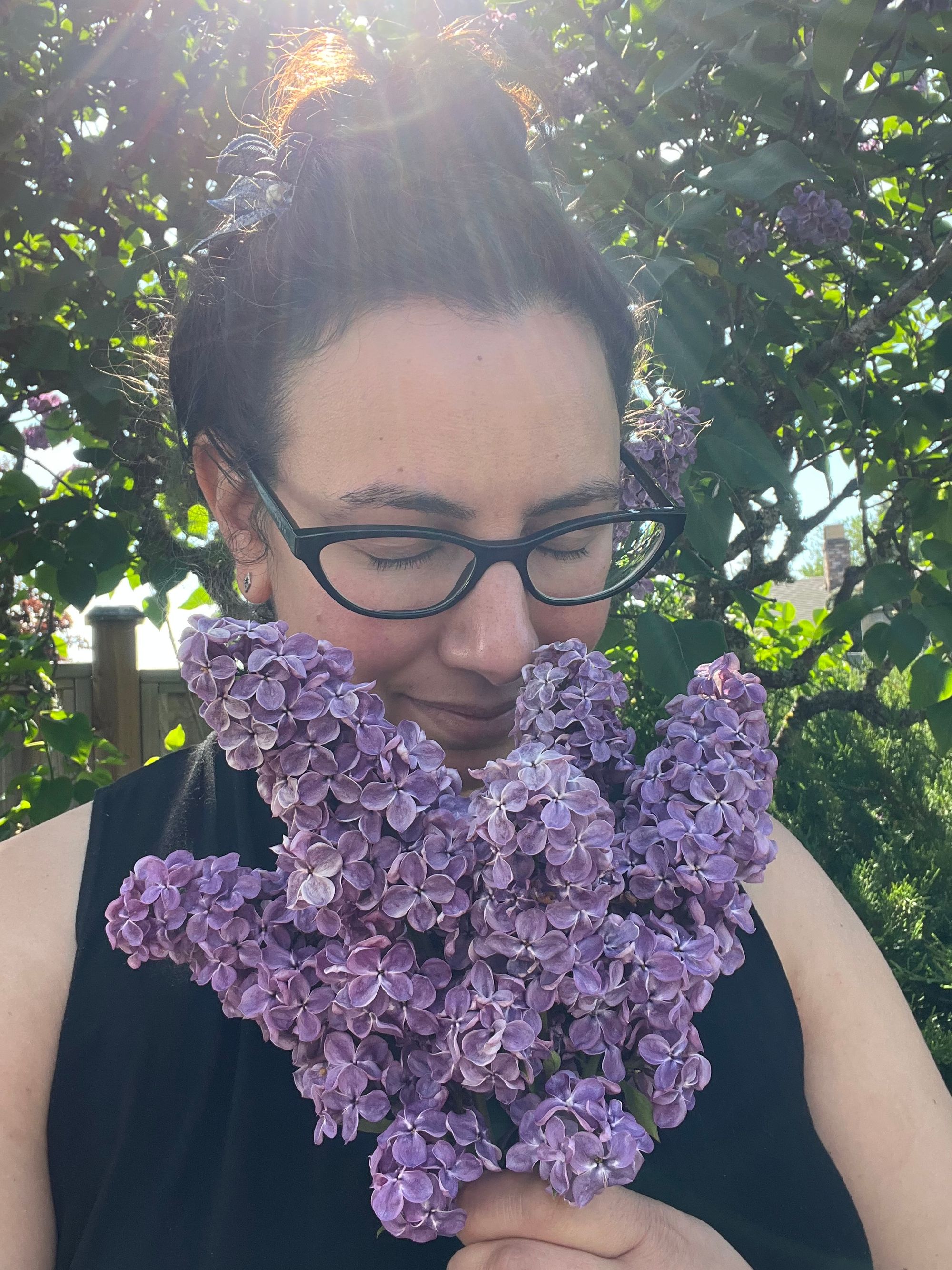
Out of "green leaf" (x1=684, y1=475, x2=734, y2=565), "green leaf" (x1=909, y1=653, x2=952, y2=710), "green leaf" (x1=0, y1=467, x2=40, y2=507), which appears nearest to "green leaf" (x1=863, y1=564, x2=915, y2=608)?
"green leaf" (x1=909, y1=653, x2=952, y2=710)

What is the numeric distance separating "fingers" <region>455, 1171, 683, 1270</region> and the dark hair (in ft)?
2.55

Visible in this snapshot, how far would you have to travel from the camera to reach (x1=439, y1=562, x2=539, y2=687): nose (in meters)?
1.05

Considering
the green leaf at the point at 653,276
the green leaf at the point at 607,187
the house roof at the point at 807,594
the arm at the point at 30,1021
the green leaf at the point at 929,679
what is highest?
the green leaf at the point at 607,187

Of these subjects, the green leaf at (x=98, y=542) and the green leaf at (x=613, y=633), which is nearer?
the green leaf at (x=613, y=633)

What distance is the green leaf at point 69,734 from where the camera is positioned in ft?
10.3

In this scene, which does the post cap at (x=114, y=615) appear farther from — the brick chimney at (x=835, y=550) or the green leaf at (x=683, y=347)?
the brick chimney at (x=835, y=550)

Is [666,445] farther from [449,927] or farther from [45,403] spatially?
[45,403]

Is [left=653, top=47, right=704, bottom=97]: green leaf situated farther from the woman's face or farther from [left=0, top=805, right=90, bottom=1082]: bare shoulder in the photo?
[left=0, top=805, right=90, bottom=1082]: bare shoulder

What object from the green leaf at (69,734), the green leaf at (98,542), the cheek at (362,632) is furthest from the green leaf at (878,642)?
the green leaf at (69,734)

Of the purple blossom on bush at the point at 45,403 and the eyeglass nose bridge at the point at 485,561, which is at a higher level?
the purple blossom on bush at the point at 45,403

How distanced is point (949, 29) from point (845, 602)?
3.75ft

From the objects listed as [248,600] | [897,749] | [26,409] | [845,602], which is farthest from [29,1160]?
[897,749]

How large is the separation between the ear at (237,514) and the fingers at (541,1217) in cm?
77

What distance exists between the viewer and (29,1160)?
1.13 m
